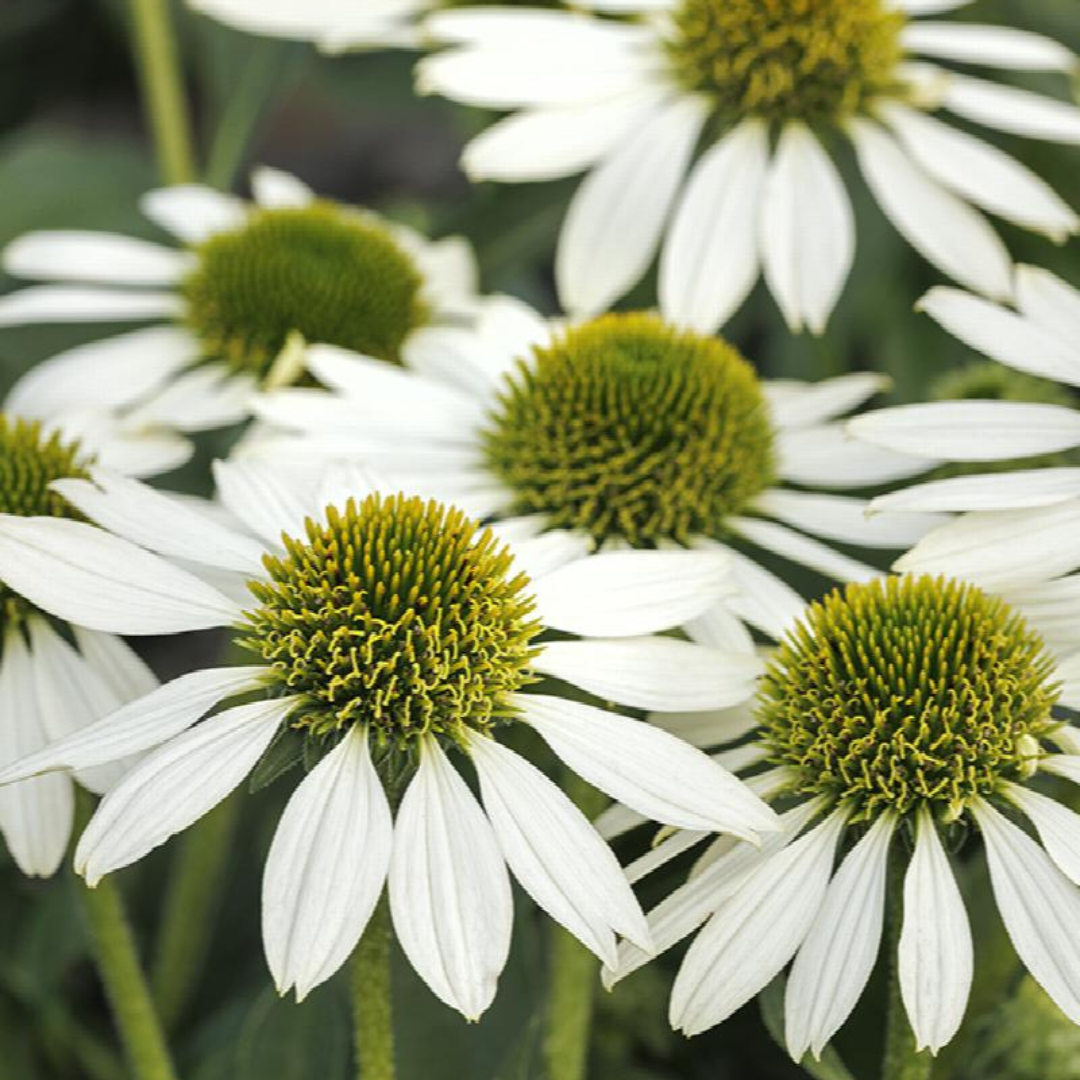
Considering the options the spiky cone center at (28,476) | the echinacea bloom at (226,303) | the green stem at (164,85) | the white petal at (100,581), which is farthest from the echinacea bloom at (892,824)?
the green stem at (164,85)

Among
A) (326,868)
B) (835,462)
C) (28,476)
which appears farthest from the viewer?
(835,462)

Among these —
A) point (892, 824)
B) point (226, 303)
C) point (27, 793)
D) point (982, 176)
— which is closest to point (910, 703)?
point (892, 824)

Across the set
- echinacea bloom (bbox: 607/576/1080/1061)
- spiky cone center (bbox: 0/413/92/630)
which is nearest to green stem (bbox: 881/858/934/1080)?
echinacea bloom (bbox: 607/576/1080/1061)

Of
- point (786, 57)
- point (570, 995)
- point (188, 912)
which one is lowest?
point (188, 912)

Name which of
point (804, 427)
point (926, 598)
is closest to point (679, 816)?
point (926, 598)

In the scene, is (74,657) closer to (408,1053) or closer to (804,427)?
(408,1053)

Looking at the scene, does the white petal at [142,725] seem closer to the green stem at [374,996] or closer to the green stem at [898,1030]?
the green stem at [374,996]

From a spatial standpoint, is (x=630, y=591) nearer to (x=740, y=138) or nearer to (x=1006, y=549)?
(x=1006, y=549)
